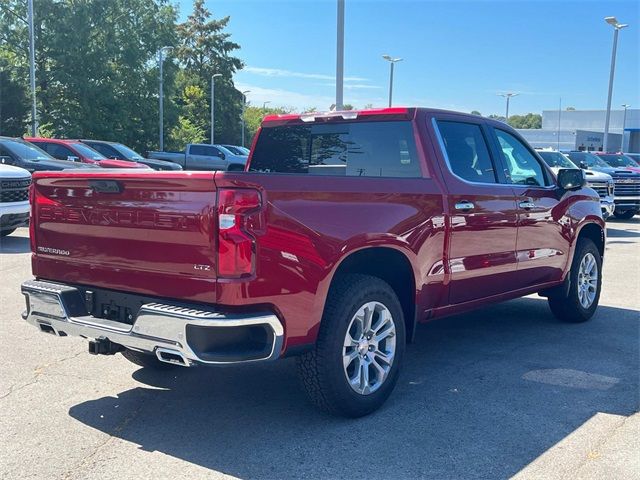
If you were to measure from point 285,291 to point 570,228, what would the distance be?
3835mm

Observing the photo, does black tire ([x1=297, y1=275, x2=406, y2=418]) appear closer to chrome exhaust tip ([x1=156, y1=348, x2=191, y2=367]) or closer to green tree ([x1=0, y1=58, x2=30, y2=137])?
chrome exhaust tip ([x1=156, y1=348, x2=191, y2=367])

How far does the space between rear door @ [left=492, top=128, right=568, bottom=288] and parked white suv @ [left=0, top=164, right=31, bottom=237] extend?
27.5ft

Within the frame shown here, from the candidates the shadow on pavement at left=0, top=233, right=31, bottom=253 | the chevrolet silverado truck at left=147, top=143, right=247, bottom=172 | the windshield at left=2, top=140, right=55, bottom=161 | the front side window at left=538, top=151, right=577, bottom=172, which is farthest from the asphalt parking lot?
the chevrolet silverado truck at left=147, top=143, right=247, bottom=172

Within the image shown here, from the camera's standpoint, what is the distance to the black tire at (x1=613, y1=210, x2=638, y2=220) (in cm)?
2009

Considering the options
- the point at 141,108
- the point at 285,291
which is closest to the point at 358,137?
the point at 285,291

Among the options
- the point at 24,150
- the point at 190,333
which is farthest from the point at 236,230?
the point at 24,150

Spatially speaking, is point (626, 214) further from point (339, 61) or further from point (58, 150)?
point (58, 150)

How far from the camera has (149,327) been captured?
142 inches

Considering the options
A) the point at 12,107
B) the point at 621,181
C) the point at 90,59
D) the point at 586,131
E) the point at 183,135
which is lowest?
the point at 621,181

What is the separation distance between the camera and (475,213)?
5.13 m

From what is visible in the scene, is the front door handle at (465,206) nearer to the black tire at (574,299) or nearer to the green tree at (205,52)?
the black tire at (574,299)

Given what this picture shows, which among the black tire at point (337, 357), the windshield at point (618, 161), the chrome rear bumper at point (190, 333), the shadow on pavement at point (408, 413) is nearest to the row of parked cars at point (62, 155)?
the shadow on pavement at point (408, 413)

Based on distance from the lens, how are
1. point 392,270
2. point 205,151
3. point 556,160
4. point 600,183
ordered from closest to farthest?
1. point 392,270
2. point 600,183
3. point 556,160
4. point 205,151

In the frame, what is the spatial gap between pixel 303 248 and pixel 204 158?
101ft
